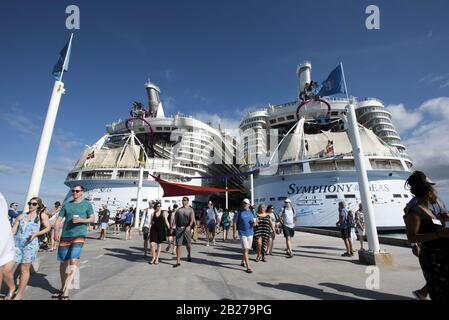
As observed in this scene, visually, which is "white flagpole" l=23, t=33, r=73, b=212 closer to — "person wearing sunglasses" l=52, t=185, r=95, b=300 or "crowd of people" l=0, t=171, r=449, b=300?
"crowd of people" l=0, t=171, r=449, b=300

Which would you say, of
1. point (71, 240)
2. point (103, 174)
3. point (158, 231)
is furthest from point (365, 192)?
point (103, 174)

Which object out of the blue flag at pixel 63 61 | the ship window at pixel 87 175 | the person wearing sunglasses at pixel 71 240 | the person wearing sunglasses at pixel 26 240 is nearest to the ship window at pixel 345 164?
the blue flag at pixel 63 61

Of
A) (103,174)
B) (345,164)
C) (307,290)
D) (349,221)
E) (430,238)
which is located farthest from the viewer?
(103,174)

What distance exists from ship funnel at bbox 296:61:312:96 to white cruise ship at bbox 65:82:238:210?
21.0 metres

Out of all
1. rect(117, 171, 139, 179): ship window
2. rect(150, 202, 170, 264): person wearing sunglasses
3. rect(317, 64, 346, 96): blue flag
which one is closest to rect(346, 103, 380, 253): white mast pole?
rect(317, 64, 346, 96): blue flag

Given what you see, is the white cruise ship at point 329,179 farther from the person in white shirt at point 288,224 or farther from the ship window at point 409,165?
the person in white shirt at point 288,224

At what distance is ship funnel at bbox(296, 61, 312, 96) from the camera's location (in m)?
45.9

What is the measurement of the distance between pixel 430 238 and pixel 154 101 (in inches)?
2220

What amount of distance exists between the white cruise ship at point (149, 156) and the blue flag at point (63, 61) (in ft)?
51.9

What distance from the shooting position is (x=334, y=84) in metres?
9.06

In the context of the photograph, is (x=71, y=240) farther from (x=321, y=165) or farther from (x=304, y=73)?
(x=304, y=73)

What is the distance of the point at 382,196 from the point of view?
21359 mm
